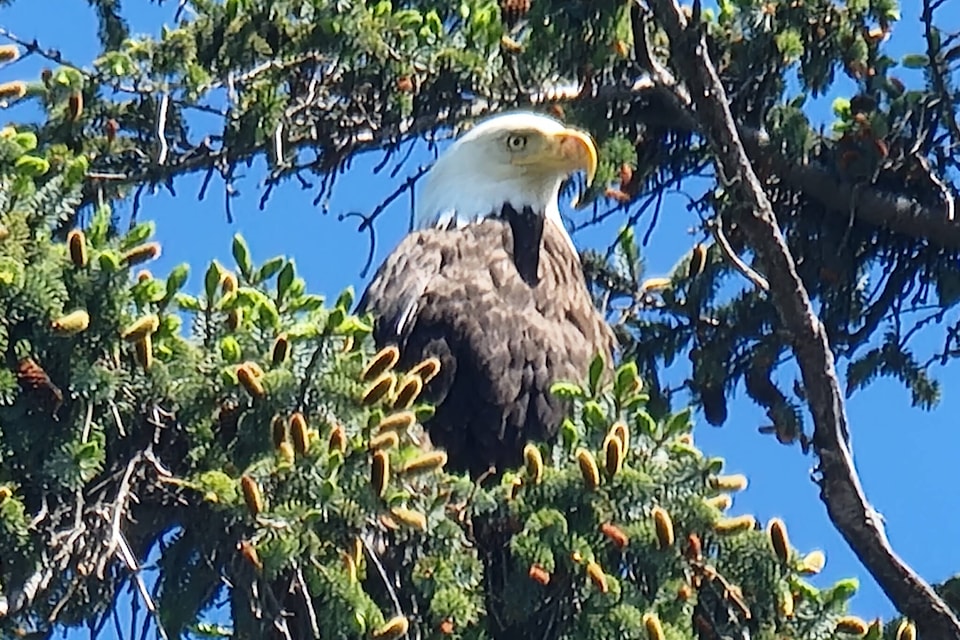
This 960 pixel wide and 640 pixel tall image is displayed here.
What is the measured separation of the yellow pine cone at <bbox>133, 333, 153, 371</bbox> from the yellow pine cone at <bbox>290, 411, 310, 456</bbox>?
0.83 feet

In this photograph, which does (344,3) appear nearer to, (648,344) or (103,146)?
(103,146)

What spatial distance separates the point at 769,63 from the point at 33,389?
224cm

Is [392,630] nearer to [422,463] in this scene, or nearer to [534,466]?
[422,463]

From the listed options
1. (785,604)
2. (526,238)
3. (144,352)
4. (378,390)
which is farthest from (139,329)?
(526,238)

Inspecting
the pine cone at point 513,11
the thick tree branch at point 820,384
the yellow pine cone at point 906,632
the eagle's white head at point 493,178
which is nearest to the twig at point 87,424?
the thick tree branch at point 820,384

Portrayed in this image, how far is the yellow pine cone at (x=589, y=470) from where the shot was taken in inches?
143

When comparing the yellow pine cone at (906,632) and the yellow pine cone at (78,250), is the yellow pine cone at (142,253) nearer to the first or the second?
the yellow pine cone at (78,250)

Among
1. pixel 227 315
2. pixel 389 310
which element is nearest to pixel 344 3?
pixel 389 310

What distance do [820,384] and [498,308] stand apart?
1.47m

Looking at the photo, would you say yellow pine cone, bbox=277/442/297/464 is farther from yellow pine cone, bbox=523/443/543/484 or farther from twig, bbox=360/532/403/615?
yellow pine cone, bbox=523/443/543/484

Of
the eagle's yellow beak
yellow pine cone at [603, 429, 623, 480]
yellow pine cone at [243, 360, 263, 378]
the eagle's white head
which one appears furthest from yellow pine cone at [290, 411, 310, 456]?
the eagle's white head

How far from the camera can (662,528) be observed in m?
3.62

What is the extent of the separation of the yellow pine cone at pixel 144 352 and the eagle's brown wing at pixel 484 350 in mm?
1710

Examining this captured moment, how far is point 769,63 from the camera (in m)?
5.12
